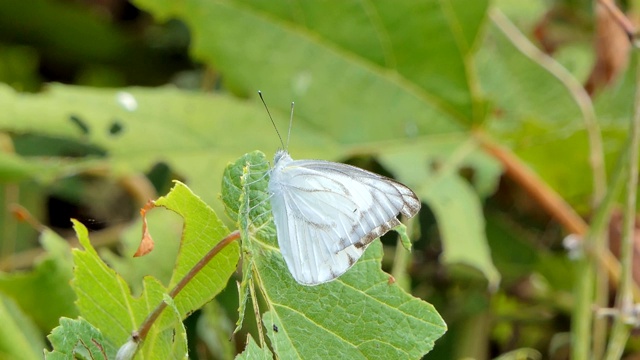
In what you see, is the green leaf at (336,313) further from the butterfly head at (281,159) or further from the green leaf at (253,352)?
the butterfly head at (281,159)

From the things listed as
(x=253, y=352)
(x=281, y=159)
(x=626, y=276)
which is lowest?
(x=626, y=276)

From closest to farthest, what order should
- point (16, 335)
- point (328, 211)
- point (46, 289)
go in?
point (328, 211), point (16, 335), point (46, 289)

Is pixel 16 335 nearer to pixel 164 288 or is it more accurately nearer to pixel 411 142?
pixel 164 288

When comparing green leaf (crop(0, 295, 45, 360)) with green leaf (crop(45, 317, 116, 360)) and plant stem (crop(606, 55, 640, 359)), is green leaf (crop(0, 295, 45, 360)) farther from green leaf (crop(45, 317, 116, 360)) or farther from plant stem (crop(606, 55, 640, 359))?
plant stem (crop(606, 55, 640, 359))

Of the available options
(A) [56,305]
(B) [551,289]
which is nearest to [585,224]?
(B) [551,289]

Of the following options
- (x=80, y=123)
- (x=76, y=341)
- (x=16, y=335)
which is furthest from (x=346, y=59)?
(x=76, y=341)

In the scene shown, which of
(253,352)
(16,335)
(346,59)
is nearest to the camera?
(253,352)

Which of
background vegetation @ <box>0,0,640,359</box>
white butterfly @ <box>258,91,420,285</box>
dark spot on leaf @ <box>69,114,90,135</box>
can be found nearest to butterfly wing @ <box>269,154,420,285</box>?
white butterfly @ <box>258,91,420,285</box>

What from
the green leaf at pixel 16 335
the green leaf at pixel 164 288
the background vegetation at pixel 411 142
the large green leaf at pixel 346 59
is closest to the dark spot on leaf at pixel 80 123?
the background vegetation at pixel 411 142
